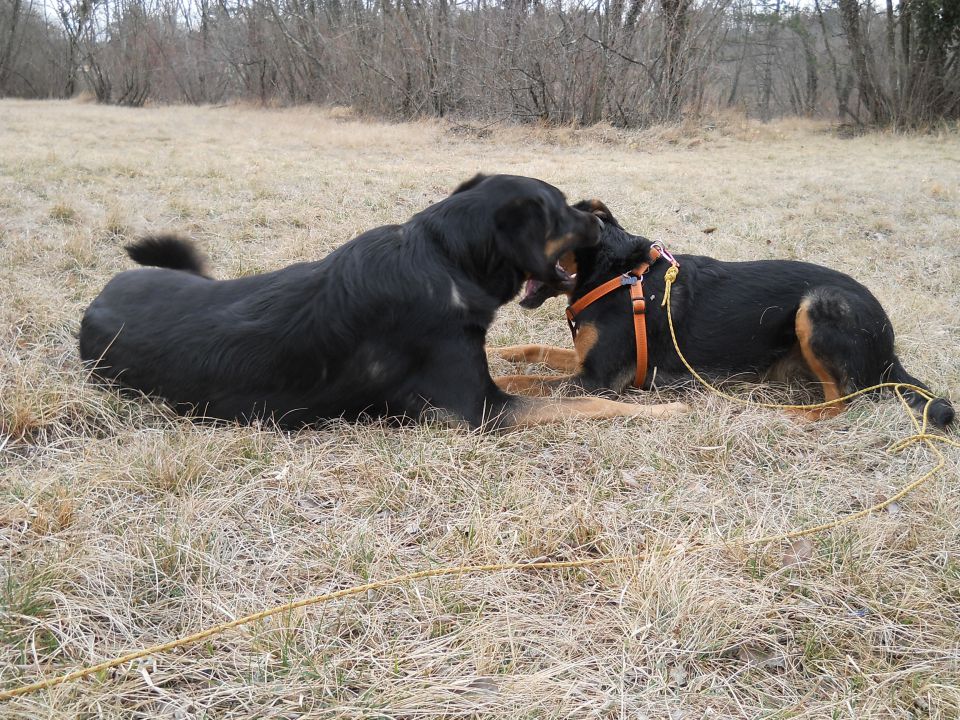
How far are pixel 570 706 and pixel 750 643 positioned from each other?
65cm

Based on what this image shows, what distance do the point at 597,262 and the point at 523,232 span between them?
79cm

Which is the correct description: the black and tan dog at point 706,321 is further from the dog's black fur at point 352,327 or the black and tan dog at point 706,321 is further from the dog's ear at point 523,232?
the dog's black fur at point 352,327

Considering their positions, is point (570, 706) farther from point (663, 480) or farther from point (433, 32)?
point (433, 32)

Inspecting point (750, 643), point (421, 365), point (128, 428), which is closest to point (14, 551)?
point (128, 428)

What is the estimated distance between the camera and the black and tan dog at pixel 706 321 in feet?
12.8

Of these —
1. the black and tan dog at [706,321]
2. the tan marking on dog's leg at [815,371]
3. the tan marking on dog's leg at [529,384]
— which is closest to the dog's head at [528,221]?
the black and tan dog at [706,321]

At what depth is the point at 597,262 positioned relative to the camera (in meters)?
4.06

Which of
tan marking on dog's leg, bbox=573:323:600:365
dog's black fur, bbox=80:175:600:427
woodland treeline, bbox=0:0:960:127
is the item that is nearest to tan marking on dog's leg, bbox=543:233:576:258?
dog's black fur, bbox=80:175:600:427

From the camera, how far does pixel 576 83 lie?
17.2 m

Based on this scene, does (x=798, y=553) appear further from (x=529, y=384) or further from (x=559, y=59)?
(x=559, y=59)

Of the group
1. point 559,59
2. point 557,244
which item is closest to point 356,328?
point 557,244

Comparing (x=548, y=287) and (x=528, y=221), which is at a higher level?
(x=528, y=221)

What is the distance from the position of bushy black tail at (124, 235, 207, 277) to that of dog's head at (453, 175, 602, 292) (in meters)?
1.85

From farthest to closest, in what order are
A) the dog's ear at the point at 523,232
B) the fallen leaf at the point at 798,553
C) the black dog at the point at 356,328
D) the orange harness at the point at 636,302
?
the orange harness at the point at 636,302
the dog's ear at the point at 523,232
the black dog at the point at 356,328
the fallen leaf at the point at 798,553
